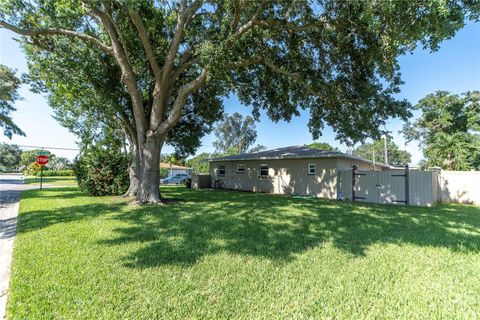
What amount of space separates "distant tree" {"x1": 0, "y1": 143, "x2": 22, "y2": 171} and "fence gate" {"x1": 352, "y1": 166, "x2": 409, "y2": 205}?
92.7m

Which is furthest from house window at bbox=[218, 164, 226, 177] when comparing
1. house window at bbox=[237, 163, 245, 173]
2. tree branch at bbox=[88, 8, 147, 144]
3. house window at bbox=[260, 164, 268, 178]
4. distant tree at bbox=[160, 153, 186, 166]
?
tree branch at bbox=[88, 8, 147, 144]

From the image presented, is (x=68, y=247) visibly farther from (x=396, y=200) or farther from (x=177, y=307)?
(x=396, y=200)

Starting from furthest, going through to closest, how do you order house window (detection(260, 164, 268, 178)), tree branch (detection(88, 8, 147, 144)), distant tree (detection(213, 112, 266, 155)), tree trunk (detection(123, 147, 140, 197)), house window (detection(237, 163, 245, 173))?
distant tree (detection(213, 112, 266, 155)), house window (detection(237, 163, 245, 173)), house window (detection(260, 164, 268, 178)), tree trunk (detection(123, 147, 140, 197)), tree branch (detection(88, 8, 147, 144))

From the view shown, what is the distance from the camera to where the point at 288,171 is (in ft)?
51.0

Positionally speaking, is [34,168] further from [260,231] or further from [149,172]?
[260,231]

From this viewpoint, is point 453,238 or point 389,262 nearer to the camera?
point 389,262

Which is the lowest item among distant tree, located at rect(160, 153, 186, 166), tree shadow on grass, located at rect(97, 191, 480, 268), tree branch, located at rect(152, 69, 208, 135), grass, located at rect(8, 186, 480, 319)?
grass, located at rect(8, 186, 480, 319)

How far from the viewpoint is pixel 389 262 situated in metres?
3.80

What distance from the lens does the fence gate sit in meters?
11.2

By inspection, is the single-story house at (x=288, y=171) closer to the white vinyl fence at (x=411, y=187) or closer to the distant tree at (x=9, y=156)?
the white vinyl fence at (x=411, y=187)

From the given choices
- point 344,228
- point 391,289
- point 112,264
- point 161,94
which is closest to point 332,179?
point 344,228

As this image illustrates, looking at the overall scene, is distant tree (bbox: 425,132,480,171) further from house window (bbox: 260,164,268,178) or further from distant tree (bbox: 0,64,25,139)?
distant tree (bbox: 0,64,25,139)

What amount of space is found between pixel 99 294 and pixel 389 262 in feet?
13.7

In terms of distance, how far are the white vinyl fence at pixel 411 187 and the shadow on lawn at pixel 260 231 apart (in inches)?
120
